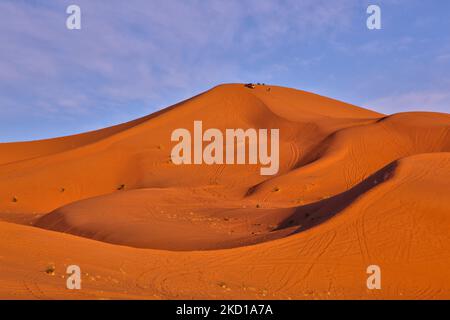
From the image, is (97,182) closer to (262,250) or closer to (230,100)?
(230,100)

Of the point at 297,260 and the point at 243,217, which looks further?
the point at 243,217

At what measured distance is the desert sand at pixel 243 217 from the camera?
9609 mm

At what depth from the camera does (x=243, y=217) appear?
1853cm

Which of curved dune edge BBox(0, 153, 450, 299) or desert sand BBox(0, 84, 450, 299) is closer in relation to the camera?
curved dune edge BBox(0, 153, 450, 299)

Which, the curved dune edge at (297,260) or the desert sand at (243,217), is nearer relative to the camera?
the curved dune edge at (297,260)

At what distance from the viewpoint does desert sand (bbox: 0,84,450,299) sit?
31.5 ft

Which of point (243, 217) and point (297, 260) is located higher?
point (243, 217)

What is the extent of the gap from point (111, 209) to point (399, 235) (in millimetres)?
11867
